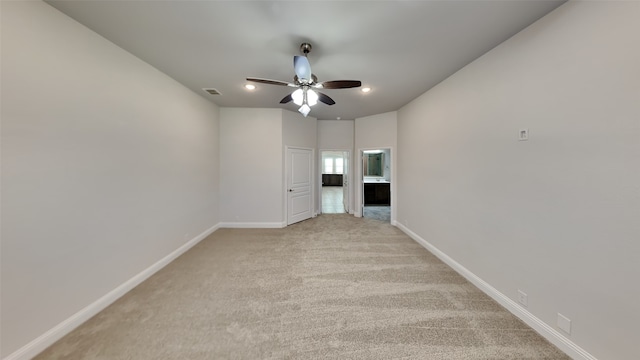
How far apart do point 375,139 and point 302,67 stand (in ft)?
12.1

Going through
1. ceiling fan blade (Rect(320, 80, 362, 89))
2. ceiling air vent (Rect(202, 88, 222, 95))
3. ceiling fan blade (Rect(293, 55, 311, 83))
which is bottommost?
ceiling fan blade (Rect(320, 80, 362, 89))

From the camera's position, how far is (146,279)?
2693mm

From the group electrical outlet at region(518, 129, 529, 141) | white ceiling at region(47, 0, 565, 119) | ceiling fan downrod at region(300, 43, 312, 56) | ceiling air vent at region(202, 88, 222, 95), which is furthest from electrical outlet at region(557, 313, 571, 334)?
ceiling air vent at region(202, 88, 222, 95)

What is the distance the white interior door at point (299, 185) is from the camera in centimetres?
513

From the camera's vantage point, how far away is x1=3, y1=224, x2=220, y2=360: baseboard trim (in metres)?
1.58

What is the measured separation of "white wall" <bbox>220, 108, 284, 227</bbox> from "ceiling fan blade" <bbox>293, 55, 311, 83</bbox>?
2.75 metres

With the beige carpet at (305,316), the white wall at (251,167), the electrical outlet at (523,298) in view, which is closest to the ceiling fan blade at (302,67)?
the beige carpet at (305,316)

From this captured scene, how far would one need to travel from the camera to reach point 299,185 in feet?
17.7

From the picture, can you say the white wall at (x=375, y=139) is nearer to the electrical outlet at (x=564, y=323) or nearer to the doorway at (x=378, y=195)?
the doorway at (x=378, y=195)

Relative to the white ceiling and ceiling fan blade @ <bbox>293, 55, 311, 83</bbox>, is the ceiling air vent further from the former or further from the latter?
ceiling fan blade @ <bbox>293, 55, 311, 83</bbox>

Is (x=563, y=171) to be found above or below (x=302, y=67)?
below

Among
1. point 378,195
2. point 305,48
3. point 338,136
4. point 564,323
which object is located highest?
point 305,48

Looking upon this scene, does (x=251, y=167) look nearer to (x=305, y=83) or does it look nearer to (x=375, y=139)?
(x=305, y=83)

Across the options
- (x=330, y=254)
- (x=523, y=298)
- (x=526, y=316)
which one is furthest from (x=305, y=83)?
(x=526, y=316)
